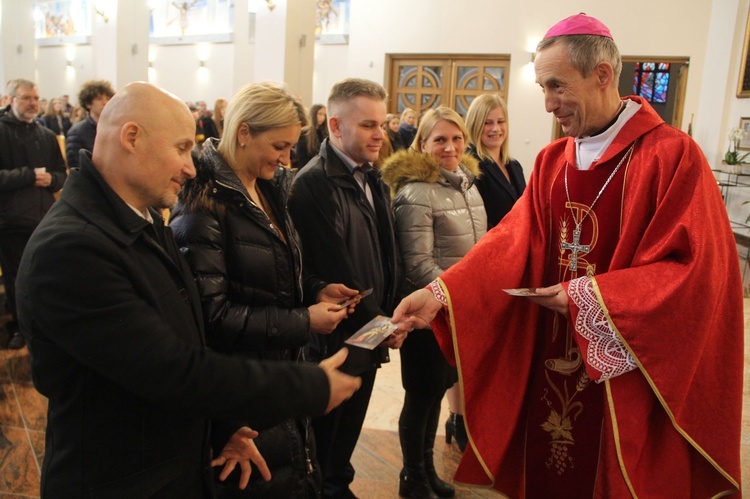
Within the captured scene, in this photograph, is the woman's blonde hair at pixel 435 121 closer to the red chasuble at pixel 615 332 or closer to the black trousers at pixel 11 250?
the red chasuble at pixel 615 332

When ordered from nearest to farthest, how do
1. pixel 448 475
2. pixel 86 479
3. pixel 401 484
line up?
pixel 86 479
pixel 401 484
pixel 448 475

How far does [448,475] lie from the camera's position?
2.99m

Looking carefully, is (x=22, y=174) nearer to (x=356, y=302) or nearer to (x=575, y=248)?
(x=356, y=302)

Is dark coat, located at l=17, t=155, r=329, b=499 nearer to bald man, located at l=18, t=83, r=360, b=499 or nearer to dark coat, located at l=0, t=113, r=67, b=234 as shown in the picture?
bald man, located at l=18, t=83, r=360, b=499

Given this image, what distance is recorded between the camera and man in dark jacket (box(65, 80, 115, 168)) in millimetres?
4832

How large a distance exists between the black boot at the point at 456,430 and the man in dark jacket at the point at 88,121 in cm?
338

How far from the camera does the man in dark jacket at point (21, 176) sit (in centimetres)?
422

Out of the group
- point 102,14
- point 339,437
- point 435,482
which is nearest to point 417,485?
point 435,482

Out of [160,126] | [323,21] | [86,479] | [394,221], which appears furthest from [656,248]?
[323,21]

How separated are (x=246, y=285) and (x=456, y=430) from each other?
178cm

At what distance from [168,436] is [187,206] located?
0.75m

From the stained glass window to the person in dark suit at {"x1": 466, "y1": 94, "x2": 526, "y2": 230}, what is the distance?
1106cm

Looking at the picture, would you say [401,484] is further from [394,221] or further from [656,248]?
[656,248]

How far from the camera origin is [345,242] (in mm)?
2342
